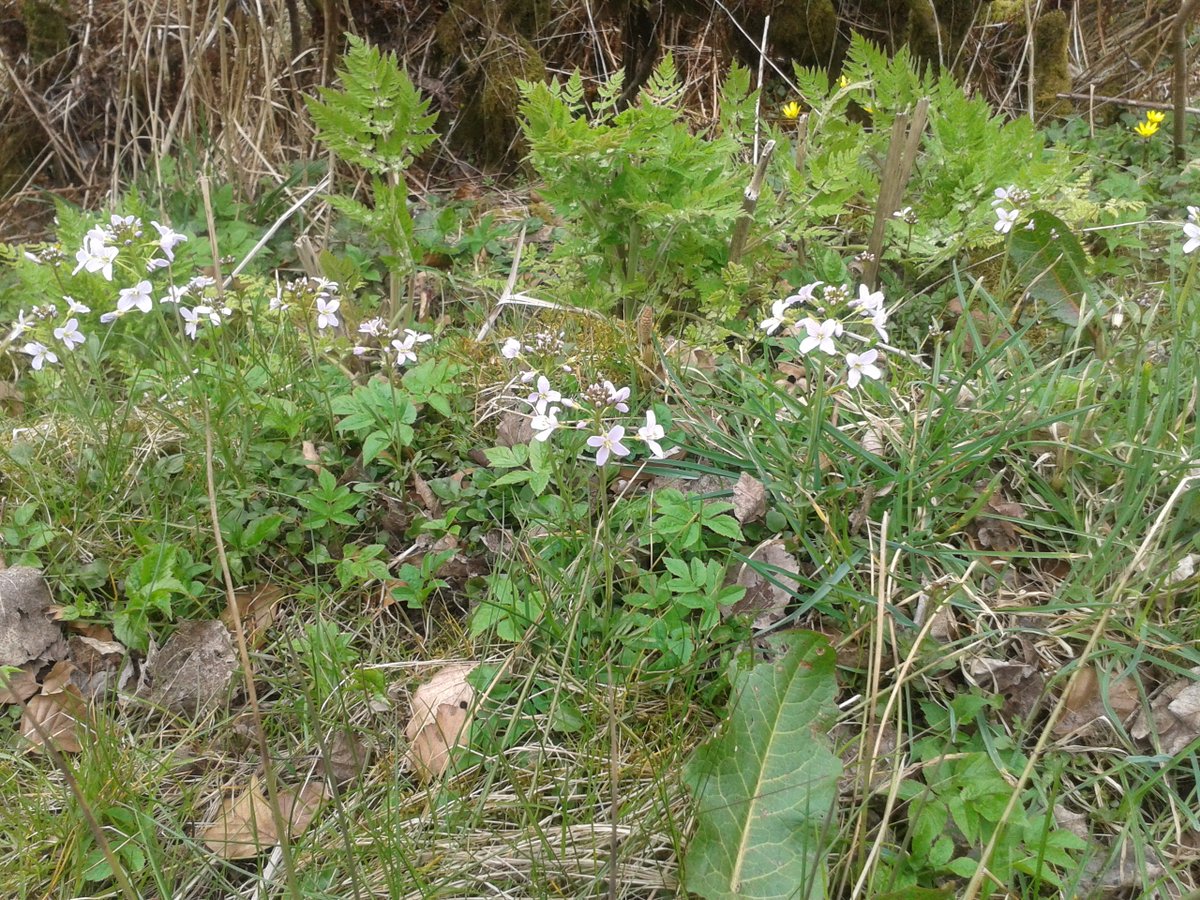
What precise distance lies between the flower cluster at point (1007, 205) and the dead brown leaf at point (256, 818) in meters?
2.24

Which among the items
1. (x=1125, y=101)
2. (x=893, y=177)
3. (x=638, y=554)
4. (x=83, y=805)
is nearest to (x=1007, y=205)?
(x=893, y=177)

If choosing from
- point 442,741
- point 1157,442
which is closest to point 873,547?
point 1157,442

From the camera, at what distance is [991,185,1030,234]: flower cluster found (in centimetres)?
241

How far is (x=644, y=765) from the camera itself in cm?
159

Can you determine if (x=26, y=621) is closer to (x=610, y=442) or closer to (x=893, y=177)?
(x=610, y=442)

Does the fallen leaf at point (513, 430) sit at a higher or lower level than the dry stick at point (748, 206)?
lower

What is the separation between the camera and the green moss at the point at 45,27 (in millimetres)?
4141

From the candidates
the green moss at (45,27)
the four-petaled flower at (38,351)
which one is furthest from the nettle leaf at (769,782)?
the green moss at (45,27)

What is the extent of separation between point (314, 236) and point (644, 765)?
2755 millimetres

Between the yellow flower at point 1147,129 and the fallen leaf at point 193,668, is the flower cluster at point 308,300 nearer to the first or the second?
the fallen leaf at point 193,668

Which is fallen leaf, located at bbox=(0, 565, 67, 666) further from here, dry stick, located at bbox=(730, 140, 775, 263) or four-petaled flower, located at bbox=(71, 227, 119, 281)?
dry stick, located at bbox=(730, 140, 775, 263)

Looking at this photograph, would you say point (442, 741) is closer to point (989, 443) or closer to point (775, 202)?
point (989, 443)

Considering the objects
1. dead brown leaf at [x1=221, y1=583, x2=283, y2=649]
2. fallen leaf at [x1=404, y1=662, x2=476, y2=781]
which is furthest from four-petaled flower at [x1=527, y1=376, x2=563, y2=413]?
dead brown leaf at [x1=221, y1=583, x2=283, y2=649]

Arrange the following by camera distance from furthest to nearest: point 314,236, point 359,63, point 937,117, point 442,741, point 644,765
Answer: point 314,236 < point 937,117 < point 359,63 < point 442,741 < point 644,765
